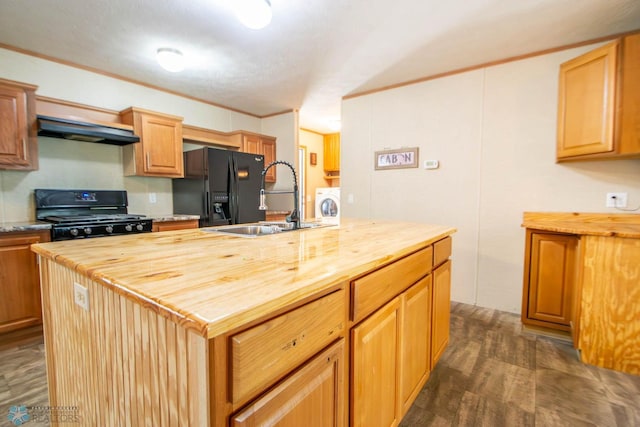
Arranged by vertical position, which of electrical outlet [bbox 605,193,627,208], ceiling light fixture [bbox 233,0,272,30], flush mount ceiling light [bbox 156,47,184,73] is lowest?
electrical outlet [bbox 605,193,627,208]

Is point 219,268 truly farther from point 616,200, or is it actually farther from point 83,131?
point 616,200

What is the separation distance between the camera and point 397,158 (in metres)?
3.44

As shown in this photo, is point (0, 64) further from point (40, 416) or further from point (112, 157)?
point (40, 416)

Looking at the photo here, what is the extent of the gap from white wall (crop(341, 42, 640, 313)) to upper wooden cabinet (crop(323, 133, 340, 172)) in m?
2.53

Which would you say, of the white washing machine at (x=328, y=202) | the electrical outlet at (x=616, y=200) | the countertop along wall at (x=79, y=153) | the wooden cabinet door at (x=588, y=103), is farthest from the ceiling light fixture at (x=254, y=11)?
the white washing machine at (x=328, y=202)

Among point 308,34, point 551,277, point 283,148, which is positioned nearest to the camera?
point 551,277

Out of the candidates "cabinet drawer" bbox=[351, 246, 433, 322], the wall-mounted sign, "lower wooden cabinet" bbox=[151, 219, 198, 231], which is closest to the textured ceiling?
the wall-mounted sign

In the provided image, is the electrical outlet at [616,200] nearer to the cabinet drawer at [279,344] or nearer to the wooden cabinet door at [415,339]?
the wooden cabinet door at [415,339]

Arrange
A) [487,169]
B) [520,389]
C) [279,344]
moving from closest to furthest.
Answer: [279,344]
[520,389]
[487,169]

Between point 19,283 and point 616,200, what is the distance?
15.4 ft

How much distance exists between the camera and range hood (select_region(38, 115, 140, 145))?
2.45m

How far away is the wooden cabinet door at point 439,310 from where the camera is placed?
1.66 metres

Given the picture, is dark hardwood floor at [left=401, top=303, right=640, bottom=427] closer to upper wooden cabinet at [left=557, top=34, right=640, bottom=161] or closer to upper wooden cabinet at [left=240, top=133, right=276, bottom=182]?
upper wooden cabinet at [left=557, top=34, right=640, bottom=161]

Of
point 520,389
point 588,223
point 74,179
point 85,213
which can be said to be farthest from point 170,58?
point 588,223
